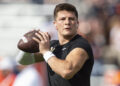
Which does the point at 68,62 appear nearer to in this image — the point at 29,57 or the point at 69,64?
the point at 69,64

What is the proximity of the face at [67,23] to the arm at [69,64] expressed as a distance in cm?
28

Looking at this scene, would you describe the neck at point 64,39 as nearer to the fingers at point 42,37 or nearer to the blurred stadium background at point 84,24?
the fingers at point 42,37

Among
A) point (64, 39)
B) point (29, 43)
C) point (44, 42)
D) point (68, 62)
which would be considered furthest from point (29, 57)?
Result: point (68, 62)

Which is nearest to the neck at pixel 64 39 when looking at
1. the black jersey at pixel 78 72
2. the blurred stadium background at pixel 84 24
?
the black jersey at pixel 78 72

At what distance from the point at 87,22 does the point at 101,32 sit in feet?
1.22

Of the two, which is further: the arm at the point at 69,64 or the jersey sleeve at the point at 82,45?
the jersey sleeve at the point at 82,45

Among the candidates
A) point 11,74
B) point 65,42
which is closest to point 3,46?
point 11,74

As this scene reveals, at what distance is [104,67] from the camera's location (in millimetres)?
7711

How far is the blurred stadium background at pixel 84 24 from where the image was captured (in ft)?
25.9

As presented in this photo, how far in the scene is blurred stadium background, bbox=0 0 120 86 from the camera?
25.9 feet

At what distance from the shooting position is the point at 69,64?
3.44m

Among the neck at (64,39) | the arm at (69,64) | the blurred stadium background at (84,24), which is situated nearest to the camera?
the arm at (69,64)

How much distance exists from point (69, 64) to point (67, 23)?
469 mm

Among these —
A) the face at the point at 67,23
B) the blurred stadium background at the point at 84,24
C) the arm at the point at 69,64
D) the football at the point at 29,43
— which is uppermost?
the face at the point at 67,23
